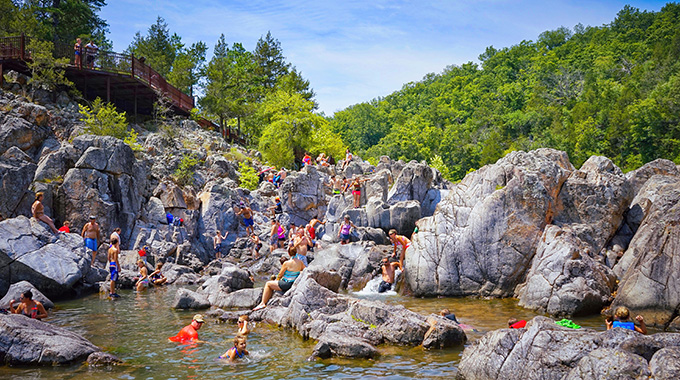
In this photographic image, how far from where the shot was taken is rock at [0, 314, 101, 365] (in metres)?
9.44

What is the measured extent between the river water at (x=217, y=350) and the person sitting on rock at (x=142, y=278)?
9.90 feet

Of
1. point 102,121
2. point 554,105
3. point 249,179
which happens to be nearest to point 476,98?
point 554,105

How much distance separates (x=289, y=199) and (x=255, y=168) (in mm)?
8995

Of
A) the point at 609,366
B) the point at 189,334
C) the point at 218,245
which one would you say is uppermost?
the point at 609,366

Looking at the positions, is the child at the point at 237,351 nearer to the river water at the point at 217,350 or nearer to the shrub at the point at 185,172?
the river water at the point at 217,350

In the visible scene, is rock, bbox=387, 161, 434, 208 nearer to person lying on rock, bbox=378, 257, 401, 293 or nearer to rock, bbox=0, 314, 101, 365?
person lying on rock, bbox=378, 257, 401, 293

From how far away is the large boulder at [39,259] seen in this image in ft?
52.6

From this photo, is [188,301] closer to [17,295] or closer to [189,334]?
[189,334]

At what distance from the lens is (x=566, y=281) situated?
14492mm

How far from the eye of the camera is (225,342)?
11.5 meters

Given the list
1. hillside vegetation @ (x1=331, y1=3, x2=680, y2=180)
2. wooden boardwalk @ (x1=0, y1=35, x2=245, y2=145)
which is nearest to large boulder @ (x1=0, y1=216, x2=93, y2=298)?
wooden boardwalk @ (x1=0, y1=35, x2=245, y2=145)

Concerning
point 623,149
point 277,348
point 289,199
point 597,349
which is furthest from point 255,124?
point 597,349

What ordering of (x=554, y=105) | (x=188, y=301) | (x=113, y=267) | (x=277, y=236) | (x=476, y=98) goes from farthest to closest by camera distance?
1. (x=476, y=98)
2. (x=554, y=105)
3. (x=277, y=236)
4. (x=113, y=267)
5. (x=188, y=301)

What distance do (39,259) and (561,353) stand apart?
1615cm
